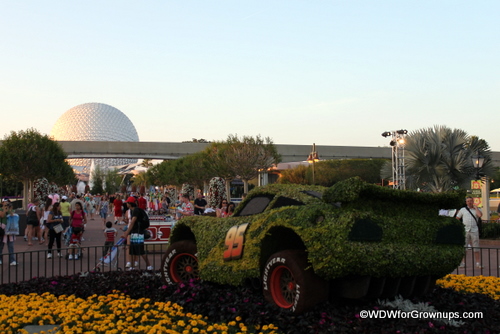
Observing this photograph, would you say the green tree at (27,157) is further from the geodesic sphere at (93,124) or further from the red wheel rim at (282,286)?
the geodesic sphere at (93,124)

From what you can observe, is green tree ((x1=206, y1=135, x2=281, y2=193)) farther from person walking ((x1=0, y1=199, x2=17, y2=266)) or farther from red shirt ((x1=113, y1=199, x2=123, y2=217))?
person walking ((x1=0, y1=199, x2=17, y2=266))

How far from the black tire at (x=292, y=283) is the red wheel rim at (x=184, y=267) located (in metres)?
1.87

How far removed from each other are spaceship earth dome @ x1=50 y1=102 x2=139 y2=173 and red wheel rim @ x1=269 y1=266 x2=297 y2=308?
11833cm

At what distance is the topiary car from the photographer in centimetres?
594

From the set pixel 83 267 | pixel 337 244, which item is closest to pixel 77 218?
pixel 83 267

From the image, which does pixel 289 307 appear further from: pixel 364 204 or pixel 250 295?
pixel 364 204

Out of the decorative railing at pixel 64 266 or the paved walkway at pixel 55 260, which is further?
the decorative railing at pixel 64 266

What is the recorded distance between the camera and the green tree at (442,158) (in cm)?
2184

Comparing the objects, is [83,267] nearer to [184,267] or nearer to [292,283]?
[184,267]

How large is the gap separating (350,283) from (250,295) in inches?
55.7

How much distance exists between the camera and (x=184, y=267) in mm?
8344

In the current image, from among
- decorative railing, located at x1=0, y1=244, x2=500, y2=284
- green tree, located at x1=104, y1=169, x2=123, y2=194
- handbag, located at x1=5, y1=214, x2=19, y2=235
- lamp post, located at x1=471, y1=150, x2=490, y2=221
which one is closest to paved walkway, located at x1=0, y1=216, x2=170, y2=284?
decorative railing, located at x1=0, y1=244, x2=500, y2=284

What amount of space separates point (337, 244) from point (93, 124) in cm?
12297

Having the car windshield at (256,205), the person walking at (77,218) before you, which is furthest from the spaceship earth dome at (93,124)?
the car windshield at (256,205)
